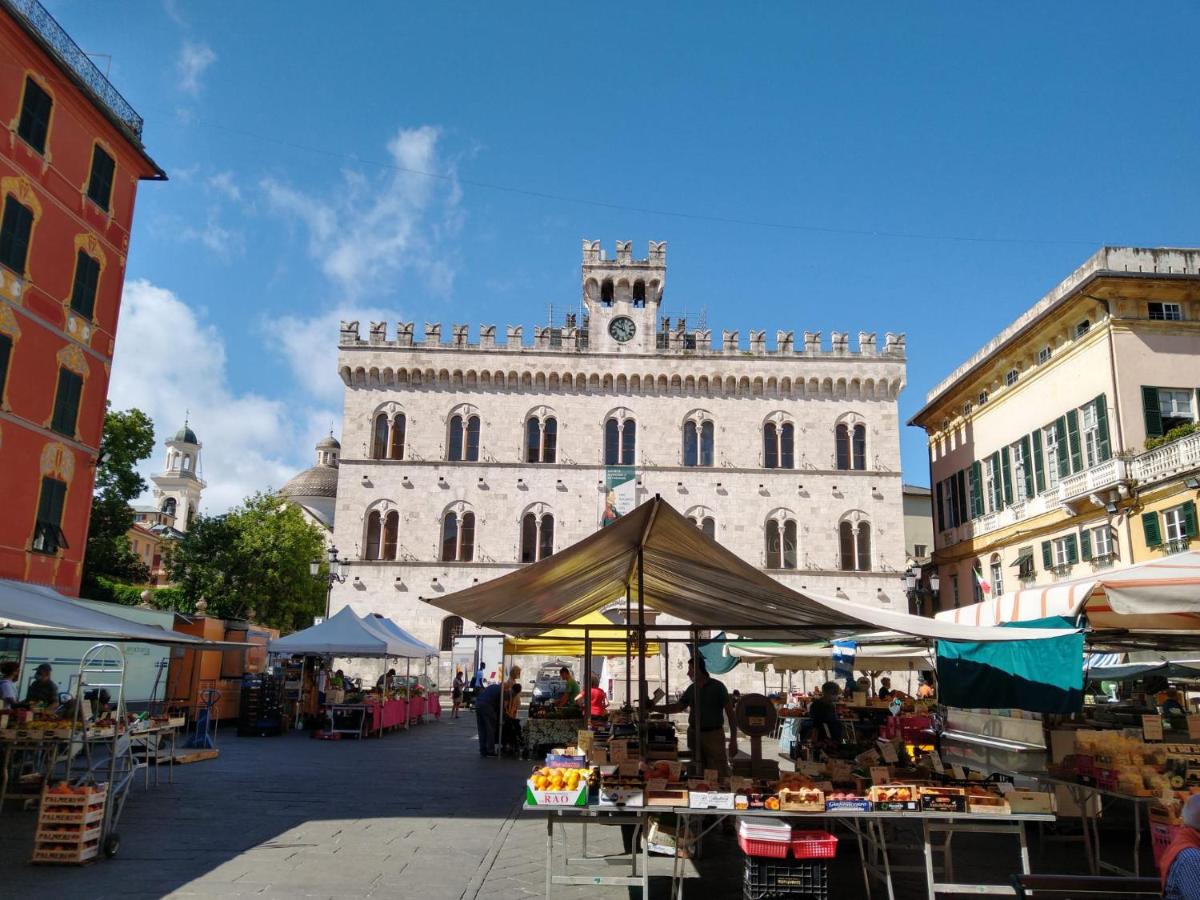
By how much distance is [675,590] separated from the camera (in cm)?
1028

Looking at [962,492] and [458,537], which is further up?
[962,492]

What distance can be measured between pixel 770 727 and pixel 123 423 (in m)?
29.0

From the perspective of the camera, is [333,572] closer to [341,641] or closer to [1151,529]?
[341,641]

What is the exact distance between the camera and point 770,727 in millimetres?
9156

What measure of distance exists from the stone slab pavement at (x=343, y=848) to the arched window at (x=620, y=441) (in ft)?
77.7

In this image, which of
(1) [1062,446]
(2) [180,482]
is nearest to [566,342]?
(1) [1062,446]

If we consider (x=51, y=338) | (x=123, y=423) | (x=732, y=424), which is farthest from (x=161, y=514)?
(x=51, y=338)

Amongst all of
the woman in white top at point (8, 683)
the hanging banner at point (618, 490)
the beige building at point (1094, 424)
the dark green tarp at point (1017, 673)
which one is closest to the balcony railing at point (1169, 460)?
the beige building at point (1094, 424)

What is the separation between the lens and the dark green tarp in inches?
→ 310

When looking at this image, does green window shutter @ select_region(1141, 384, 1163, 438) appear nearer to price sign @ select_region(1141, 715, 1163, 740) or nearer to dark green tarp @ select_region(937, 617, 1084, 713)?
dark green tarp @ select_region(937, 617, 1084, 713)

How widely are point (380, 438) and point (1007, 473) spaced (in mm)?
23769

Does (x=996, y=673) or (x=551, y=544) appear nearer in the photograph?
(x=996, y=673)

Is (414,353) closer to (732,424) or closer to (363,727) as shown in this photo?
(732,424)

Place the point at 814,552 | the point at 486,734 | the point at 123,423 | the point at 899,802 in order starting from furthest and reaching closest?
the point at 814,552 → the point at 123,423 → the point at 486,734 → the point at 899,802
